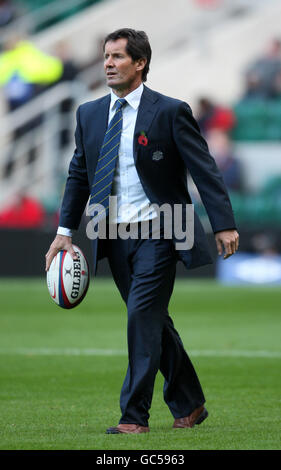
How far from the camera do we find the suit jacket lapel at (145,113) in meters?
5.88

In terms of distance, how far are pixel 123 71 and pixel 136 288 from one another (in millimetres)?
1144

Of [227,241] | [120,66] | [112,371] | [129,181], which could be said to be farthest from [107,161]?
[112,371]

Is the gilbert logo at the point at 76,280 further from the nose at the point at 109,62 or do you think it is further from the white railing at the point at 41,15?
the white railing at the point at 41,15

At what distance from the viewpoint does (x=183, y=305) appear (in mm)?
14672

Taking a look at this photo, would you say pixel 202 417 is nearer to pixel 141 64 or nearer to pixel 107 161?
pixel 107 161

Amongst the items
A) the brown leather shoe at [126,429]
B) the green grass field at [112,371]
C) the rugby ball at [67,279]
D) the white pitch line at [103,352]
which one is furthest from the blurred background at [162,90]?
the brown leather shoe at [126,429]

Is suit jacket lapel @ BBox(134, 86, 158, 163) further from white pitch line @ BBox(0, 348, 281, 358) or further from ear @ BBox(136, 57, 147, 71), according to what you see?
white pitch line @ BBox(0, 348, 281, 358)

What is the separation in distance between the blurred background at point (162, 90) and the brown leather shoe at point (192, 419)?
11907mm

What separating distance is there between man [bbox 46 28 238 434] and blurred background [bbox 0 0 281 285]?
11.9 meters

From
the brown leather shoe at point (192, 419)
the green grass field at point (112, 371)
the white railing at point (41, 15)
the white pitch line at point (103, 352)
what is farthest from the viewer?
the white railing at point (41, 15)

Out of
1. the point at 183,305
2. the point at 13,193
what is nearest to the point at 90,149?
the point at 183,305

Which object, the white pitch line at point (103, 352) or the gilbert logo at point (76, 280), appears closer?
the gilbert logo at point (76, 280)

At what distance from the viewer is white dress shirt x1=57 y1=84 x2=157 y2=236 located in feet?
19.4

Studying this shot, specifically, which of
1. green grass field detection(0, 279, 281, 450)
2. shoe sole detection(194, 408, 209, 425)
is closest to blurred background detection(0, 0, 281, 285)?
green grass field detection(0, 279, 281, 450)
